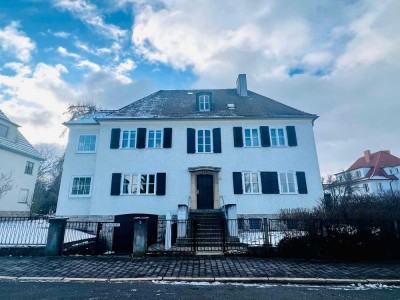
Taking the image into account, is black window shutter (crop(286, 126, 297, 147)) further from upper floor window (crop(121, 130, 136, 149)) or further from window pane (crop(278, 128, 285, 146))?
upper floor window (crop(121, 130, 136, 149))

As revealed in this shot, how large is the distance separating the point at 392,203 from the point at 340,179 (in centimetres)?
3542

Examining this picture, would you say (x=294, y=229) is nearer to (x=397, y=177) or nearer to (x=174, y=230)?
(x=174, y=230)

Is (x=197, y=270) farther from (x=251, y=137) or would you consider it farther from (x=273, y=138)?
(x=273, y=138)

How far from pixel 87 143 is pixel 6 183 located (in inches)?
398

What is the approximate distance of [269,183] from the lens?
16.4 meters

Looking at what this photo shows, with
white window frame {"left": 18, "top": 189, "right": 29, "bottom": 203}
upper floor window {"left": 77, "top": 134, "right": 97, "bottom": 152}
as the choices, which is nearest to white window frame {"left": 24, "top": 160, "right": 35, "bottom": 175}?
white window frame {"left": 18, "top": 189, "right": 29, "bottom": 203}

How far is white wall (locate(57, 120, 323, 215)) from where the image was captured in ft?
52.7

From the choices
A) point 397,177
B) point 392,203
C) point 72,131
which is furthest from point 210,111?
point 397,177

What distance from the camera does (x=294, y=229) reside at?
8875 mm

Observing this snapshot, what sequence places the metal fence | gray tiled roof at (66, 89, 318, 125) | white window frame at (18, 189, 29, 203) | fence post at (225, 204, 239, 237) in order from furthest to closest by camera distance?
white window frame at (18, 189, 29, 203), gray tiled roof at (66, 89, 318, 125), fence post at (225, 204, 239, 237), the metal fence

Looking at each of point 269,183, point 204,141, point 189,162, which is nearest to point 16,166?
point 189,162

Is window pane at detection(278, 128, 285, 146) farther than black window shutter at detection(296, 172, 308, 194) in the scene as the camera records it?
Yes

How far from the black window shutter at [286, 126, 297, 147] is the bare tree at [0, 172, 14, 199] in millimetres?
24035

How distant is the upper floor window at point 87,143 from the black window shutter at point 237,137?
10.8 metres
